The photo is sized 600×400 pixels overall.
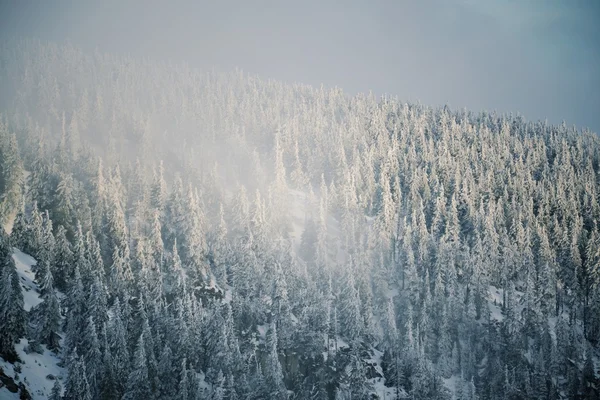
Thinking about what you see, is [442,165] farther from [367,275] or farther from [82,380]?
[82,380]

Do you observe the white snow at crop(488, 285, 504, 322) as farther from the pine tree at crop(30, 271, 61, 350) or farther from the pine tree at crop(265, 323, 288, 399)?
the pine tree at crop(30, 271, 61, 350)

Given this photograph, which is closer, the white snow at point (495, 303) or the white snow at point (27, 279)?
the white snow at point (27, 279)

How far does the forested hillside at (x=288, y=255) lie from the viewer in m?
65.8

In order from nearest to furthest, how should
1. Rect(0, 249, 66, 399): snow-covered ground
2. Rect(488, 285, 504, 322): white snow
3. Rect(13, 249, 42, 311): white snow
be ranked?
Rect(0, 249, 66, 399): snow-covered ground
Rect(13, 249, 42, 311): white snow
Rect(488, 285, 504, 322): white snow

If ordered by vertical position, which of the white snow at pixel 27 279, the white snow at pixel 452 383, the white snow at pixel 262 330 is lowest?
the white snow at pixel 452 383

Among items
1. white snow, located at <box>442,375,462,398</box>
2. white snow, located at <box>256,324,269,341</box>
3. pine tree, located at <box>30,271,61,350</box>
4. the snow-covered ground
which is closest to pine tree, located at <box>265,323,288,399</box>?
white snow, located at <box>256,324,269,341</box>

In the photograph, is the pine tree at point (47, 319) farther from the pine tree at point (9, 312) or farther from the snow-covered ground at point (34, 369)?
the pine tree at point (9, 312)

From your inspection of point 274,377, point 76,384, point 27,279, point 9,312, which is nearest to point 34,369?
point 9,312

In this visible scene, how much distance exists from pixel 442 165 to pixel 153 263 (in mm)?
87993

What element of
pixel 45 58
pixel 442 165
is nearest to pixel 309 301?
pixel 442 165

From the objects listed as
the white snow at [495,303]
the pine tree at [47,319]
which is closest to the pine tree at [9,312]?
the pine tree at [47,319]

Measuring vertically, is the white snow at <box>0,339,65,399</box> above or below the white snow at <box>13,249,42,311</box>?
below

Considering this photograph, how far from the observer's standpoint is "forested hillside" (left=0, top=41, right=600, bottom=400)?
216 ft

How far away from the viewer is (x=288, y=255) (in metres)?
95.5
